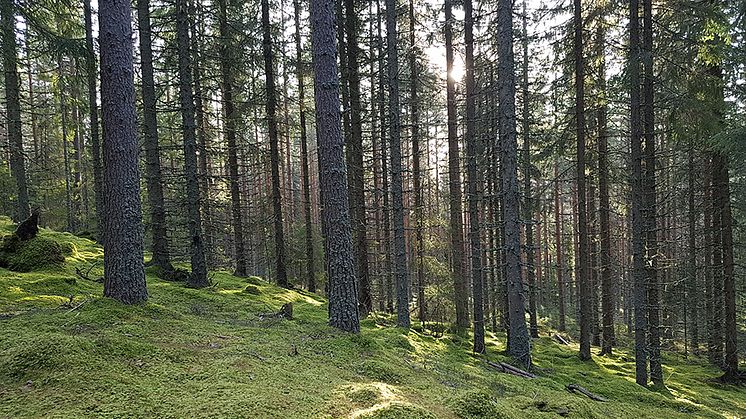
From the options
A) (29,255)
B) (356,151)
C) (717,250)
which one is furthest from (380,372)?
(717,250)

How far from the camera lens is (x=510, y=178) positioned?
9.41m

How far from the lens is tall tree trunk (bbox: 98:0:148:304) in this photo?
5906mm

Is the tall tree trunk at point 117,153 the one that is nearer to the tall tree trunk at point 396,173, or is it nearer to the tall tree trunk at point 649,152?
the tall tree trunk at point 396,173

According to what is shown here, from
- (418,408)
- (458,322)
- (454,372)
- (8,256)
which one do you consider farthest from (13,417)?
(458,322)

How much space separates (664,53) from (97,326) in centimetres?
1360

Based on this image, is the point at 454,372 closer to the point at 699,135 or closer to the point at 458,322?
the point at 458,322

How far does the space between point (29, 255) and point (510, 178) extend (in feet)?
36.1

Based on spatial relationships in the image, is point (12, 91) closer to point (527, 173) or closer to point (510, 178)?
point (510, 178)

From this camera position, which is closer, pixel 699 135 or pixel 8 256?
pixel 8 256

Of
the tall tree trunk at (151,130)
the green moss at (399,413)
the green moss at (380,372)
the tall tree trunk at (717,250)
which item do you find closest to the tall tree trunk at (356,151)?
the tall tree trunk at (151,130)

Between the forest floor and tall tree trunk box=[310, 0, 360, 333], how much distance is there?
82 centimetres

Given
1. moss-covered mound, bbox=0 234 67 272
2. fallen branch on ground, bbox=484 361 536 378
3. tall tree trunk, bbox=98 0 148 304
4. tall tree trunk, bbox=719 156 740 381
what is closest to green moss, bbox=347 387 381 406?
tall tree trunk, bbox=98 0 148 304

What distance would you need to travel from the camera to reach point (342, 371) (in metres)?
4.77

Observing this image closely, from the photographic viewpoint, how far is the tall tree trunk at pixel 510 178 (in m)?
9.23
